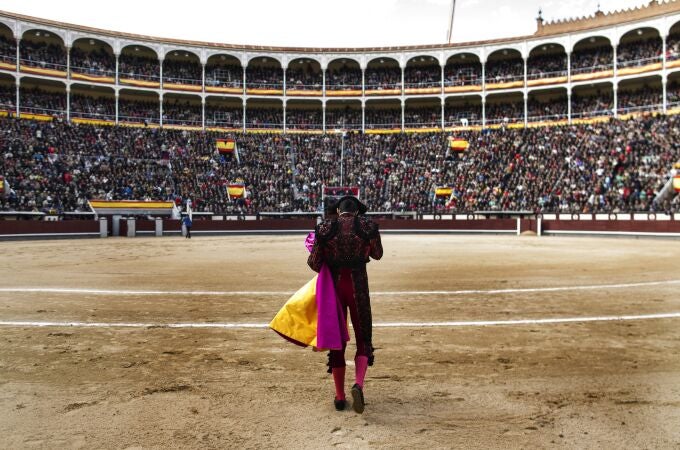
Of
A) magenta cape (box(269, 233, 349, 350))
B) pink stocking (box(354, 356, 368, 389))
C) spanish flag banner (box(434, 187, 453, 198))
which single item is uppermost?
spanish flag banner (box(434, 187, 453, 198))

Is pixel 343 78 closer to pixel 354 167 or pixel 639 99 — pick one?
pixel 354 167

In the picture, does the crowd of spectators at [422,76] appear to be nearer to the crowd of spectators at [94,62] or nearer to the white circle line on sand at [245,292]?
the crowd of spectators at [94,62]

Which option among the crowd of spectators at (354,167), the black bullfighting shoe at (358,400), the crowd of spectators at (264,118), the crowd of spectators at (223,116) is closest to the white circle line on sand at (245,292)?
the black bullfighting shoe at (358,400)

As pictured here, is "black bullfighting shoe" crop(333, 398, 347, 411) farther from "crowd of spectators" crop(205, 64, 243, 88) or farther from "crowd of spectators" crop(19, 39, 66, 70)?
"crowd of spectators" crop(205, 64, 243, 88)

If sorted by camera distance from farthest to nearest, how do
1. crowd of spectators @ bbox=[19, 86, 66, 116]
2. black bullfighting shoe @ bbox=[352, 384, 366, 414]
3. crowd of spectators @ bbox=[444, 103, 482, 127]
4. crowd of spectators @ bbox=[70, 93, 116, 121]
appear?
crowd of spectators @ bbox=[444, 103, 482, 127] < crowd of spectators @ bbox=[70, 93, 116, 121] < crowd of spectators @ bbox=[19, 86, 66, 116] < black bullfighting shoe @ bbox=[352, 384, 366, 414]

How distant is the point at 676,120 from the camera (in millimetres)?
33062

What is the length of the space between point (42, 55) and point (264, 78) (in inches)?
645

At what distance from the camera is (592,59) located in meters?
41.6

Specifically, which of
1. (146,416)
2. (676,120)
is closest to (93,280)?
(146,416)

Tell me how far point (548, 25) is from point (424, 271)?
4030 centimetres

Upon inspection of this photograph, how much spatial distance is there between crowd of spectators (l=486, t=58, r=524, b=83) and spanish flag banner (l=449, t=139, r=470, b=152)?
7.63 metres

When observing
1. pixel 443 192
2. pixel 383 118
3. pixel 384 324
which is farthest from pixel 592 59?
pixel 384 324

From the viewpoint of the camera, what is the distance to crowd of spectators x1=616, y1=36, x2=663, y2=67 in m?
38.8

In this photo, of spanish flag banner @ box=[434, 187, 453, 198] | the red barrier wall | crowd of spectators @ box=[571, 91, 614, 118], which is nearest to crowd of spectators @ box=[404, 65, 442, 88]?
crowd of spectators @ box=[571, 91, 614, 118]
